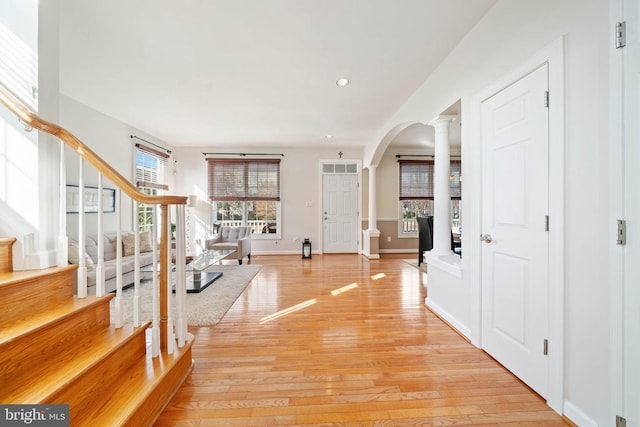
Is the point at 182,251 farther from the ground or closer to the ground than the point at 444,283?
farther from the ground

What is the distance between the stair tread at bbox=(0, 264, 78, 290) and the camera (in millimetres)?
1216

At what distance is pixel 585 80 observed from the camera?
1.27 m

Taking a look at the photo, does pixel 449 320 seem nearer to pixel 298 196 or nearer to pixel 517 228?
pixel 517 228

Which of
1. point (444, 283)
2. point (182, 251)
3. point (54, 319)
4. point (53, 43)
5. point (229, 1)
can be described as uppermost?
point (229, 1)

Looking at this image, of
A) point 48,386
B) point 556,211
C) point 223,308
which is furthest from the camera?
point 223,308

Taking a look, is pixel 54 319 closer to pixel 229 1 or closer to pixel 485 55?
pixel 229 1

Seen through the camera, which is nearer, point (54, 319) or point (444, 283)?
point (54, 319)

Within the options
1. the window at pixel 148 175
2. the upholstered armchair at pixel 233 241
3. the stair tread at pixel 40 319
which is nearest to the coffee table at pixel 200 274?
Result: the upholstered armchair at pixel 233 241

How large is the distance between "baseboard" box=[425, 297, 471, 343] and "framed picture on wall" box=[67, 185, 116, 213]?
165 inches

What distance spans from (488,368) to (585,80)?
1.86 metres

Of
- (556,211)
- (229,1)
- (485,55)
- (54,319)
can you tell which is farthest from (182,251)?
(485,55)

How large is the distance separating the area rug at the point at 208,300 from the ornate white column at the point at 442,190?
8.22ft

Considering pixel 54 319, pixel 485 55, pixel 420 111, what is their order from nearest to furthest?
pixel 54 319 → pixel 485 55 → pixel 420 111

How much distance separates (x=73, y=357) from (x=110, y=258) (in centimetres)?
305
